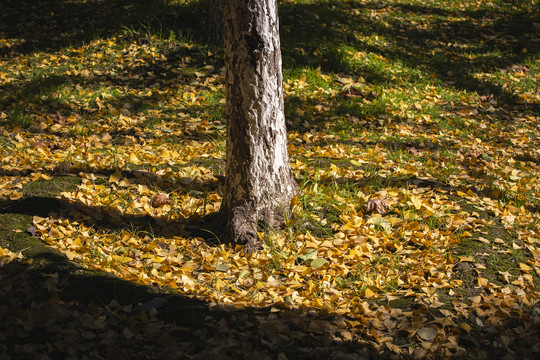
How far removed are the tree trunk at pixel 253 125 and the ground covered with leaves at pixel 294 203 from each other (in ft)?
0.63

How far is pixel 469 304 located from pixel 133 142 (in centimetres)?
373

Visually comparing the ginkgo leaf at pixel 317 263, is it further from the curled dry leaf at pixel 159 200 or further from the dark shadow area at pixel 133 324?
the curled dry leaf at pixel 159 200

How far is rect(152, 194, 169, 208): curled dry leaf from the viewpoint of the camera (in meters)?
3.54

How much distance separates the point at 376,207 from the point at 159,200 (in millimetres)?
1715

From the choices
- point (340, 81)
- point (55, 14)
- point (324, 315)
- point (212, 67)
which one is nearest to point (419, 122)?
point (340, 81)

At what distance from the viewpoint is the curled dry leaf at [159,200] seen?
354 centimetres

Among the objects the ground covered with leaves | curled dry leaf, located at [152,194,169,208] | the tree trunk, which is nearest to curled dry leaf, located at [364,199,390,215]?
the ground covered with leaves

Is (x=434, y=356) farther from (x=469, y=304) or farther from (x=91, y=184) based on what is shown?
(x=91, y=184)

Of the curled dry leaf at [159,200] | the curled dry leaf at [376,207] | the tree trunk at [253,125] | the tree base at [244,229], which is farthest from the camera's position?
the curled dry leaf at [159,200]

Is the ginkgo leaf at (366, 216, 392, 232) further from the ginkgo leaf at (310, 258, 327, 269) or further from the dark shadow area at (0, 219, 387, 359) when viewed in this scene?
the dark shadow area at (0, 219, 387, 359)

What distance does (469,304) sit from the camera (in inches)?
101

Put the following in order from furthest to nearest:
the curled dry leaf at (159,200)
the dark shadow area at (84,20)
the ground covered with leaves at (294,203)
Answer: the dark shadow area at (84,20), the curled dry leaf at (159,200), the ground covered with leaves at (294,203)

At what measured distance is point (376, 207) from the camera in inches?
133

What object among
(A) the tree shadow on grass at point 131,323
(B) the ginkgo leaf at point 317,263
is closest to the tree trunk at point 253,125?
(B) the ginkgo leaf at point 317,263
